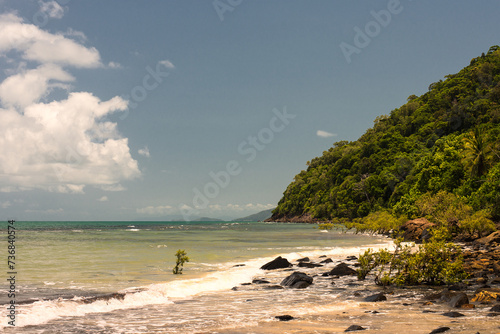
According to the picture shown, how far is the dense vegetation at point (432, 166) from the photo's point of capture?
3965 cm

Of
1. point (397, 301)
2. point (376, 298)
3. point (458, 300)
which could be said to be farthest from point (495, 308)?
point (376, 298)

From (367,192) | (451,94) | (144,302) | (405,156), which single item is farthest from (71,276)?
(451,94)

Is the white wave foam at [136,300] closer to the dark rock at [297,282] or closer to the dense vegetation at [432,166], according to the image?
the dark rock at [297,282]

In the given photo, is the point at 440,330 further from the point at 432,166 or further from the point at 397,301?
the point at 432,166

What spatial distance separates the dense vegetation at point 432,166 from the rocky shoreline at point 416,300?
21.9m

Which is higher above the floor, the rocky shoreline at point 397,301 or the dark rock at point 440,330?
the dark rock at point 440,330

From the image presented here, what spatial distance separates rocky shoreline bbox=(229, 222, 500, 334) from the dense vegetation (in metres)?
21.9

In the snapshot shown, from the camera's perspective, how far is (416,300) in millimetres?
11578

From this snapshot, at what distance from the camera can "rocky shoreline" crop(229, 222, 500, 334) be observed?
860 centimetres

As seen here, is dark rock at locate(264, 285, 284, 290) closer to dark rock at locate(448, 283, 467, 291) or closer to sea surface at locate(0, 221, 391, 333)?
sea surface at locate(0, 221, 391, 333)

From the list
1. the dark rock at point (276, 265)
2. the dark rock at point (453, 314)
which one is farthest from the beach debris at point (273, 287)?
the dark rock at point (453, 314)

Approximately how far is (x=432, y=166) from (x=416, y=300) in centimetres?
5082

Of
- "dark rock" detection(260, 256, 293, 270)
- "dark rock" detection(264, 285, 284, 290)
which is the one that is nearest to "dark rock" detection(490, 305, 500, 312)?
"dark rock" detection(264, 285, 284, 290)

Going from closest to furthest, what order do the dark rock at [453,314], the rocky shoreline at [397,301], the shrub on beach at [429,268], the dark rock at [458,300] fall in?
the rocky shoreline at [397,301] → the dark rock at [453,314] → the dark rock at [458,300] → the shrub on beach at [429,268]
